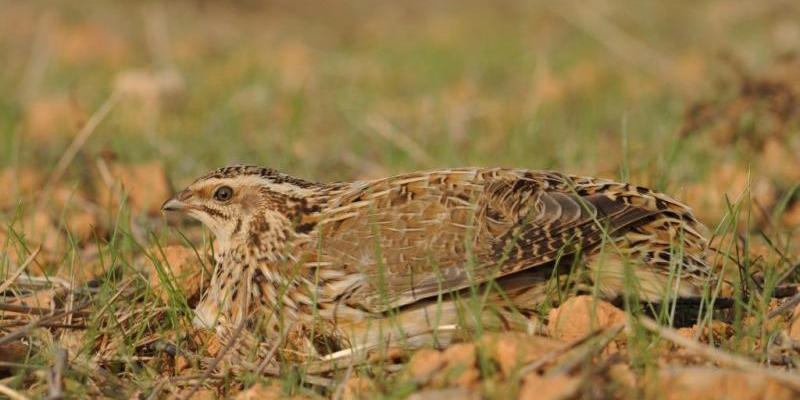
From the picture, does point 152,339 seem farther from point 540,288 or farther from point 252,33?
point 252,33

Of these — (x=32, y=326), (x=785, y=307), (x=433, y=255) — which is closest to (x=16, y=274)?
(x=32, y=326)

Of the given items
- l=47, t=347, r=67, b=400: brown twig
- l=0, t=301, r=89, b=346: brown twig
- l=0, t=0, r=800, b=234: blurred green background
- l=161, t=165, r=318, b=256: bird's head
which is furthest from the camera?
l=0, t=0, r=800, b=234: blurred green background

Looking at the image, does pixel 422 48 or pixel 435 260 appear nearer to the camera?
pixel 435 260

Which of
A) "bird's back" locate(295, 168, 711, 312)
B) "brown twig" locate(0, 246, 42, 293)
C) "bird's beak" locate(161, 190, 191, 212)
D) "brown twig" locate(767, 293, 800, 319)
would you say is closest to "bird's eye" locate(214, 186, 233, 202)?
"bird's beak" locate(161, 190, 191, 212)

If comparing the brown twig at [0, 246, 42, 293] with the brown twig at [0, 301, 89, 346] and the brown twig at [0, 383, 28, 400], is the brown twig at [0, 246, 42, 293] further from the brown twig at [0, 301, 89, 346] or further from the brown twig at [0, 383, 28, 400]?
the brown twig at [0, 383, 28, 400]

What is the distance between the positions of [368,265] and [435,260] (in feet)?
0.98

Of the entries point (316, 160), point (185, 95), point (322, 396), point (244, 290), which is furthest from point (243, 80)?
point (322, 396)

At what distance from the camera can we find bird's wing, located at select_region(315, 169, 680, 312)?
4945 millimetres

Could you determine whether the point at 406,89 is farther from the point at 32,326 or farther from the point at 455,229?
the point at 32,326

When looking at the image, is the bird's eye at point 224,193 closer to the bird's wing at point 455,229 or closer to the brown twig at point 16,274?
the bird's wing at point 455,229

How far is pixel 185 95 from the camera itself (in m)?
11.1

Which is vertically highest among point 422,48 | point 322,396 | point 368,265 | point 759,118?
point 422,48

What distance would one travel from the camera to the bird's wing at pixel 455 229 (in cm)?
495

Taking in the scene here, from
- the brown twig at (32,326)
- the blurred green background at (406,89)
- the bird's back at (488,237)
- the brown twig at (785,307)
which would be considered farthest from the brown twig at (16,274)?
the brown twig at (785,307)
